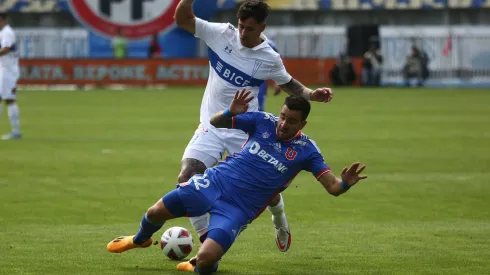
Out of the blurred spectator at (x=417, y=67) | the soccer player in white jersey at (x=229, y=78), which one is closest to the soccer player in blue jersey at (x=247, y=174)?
the soccer player in white jersey at (x=229, y=78)

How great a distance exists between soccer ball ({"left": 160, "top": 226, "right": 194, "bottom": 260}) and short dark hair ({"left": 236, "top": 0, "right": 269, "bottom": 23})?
203cm

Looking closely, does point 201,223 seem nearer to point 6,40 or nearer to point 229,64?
point 229,64

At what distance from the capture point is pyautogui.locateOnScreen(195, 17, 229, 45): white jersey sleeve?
9.66 meters

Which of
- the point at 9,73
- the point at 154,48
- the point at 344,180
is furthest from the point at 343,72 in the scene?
the point at 344,180

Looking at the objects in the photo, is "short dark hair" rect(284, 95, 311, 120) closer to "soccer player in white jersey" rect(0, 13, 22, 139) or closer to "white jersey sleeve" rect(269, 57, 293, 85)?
"white jersey sleeve" rect(269, 57, 293, 85)

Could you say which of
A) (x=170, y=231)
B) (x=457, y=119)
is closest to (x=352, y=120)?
(x=457, y=119)

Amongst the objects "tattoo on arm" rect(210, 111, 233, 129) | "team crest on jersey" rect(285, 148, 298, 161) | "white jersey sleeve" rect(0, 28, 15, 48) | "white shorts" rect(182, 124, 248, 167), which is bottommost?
"white jersey sleeve" rect(0, 28, 15, 48)

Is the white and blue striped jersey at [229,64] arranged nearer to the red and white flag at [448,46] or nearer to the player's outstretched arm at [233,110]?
the player's outstretched arm at [233,110]

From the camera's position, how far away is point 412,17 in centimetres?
5100

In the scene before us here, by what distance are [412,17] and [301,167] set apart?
43.6 metres

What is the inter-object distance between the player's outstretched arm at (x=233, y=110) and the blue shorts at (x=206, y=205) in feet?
1.67

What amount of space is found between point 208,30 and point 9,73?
506 inches

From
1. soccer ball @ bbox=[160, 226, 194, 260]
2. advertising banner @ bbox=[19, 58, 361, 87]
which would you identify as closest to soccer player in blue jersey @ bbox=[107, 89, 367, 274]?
soccer ball @ bbox=[160, 226, 194, 260]

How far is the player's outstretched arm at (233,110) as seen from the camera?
846 centimetres
